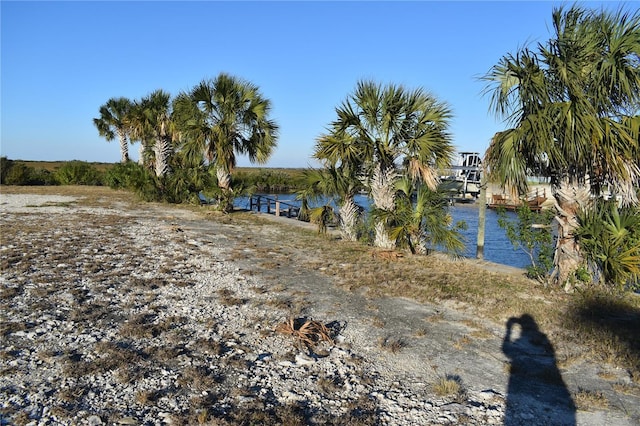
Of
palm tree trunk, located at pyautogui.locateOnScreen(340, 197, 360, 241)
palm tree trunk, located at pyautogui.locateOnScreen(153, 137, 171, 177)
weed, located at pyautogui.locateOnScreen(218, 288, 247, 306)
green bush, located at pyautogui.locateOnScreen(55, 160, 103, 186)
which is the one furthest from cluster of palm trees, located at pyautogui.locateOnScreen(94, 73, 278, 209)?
green bush, located at pyautogui.locateOnScreen(55, 160, 103, 186)

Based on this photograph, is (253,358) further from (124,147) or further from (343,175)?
(124,147)

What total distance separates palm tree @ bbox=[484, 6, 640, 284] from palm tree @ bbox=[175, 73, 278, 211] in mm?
11301

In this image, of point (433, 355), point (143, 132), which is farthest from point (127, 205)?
point (433, 355)

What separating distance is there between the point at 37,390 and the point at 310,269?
5369 mm

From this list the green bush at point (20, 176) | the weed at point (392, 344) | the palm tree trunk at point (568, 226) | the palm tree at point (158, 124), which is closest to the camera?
the weed at point (392, 344)

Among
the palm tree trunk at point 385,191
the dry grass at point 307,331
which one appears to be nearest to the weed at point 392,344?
the dry grass at point 307,331

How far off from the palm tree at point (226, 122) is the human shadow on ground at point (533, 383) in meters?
13.5

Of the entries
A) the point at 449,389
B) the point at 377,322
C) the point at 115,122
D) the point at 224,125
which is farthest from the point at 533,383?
the point at 115,122

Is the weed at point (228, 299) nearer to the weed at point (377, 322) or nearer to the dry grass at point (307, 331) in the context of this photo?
the dry grass at point (307, 331)

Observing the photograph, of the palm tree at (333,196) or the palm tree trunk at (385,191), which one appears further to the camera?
the palm tree at (333,196)

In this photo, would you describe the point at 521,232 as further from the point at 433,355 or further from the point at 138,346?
the point at 138,346

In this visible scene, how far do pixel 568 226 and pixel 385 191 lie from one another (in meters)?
4.07

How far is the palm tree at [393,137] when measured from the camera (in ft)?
32.5

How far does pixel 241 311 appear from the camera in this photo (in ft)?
19.4
